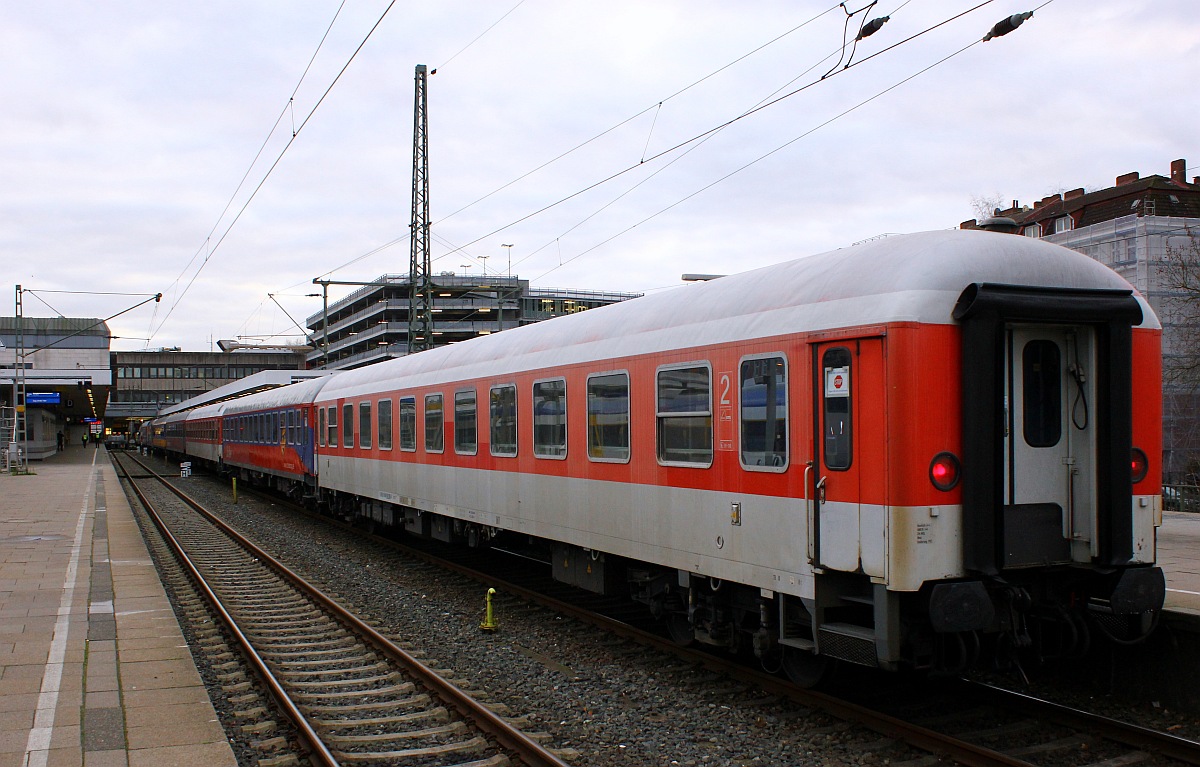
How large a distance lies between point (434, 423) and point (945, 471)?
9.40m

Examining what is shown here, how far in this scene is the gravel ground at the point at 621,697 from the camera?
6586 millimetres

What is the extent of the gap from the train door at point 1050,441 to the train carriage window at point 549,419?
→ 16.3 feet

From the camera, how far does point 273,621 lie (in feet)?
37.3

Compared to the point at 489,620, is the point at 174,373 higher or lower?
higher

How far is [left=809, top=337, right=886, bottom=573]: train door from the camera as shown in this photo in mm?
6281

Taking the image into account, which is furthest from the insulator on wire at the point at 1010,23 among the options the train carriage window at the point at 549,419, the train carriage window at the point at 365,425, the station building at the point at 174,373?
the station building at the point at 174,373

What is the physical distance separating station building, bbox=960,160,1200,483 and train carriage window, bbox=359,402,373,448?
17.1 meters

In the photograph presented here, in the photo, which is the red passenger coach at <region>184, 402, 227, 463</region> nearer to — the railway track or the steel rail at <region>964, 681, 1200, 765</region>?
the railway track

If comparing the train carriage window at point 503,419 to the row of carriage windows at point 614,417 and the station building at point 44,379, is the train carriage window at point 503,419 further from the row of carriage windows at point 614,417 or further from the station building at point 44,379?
the station building at point 44,379

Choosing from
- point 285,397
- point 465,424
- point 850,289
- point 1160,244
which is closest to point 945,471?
point 850,289

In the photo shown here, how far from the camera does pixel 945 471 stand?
20.6 feet

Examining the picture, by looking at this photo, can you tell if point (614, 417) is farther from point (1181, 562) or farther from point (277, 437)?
point (277, 437)

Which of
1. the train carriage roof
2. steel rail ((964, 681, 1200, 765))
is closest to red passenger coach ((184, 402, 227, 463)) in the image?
the train carriage roof

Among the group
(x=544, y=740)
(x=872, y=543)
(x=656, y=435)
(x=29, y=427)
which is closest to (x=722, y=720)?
(x=544, y=740)
